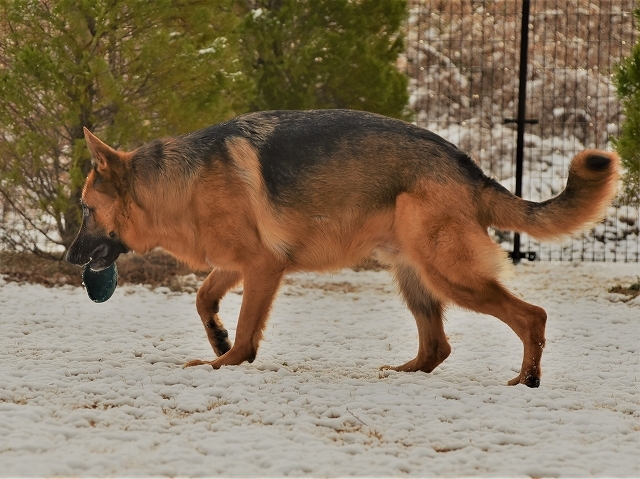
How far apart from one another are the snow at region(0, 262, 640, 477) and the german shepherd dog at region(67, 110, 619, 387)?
1.58ft

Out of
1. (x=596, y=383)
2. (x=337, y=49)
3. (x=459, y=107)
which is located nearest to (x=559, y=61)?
(x=459, y=107)

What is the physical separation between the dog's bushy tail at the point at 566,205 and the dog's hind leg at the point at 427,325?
29.1 inches

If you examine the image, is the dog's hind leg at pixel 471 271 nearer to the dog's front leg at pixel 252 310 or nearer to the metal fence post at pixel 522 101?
the dog's front leg at pixel 252 310

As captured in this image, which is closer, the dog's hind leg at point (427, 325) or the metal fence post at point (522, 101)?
the dog's hind leg at point (427, 325)

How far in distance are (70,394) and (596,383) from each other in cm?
330

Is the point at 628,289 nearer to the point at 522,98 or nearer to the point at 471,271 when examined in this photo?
the point at 522,98

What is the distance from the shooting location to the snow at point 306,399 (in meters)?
4.09

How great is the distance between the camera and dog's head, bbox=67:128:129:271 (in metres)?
6.23

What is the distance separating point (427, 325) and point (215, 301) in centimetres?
149

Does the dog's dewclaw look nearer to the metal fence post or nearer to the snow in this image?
the snow

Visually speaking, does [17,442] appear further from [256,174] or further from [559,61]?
[559,61]

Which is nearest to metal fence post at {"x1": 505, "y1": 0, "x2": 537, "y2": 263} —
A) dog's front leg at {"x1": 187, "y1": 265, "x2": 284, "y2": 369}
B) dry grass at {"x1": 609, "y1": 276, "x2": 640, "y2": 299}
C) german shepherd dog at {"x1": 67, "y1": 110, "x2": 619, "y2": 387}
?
dry grass at {"x1": 609, "y1": 276, "x2": 640, "y2": 299}

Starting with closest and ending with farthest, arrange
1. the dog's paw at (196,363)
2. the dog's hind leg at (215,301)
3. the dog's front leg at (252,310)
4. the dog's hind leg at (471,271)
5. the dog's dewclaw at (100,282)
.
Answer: the dog's hind leg at (471,271) → the dog's front leg at (252,310) → the dog's paw at (196,363) → the dog's hind leg at (215,301) → the dog's dewclaw at (100,282)

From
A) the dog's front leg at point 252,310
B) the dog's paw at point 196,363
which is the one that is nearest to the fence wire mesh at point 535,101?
the dog's front leg at point 252,310
